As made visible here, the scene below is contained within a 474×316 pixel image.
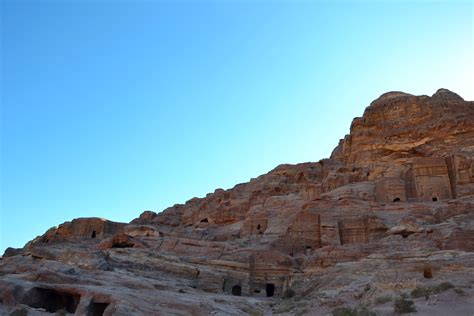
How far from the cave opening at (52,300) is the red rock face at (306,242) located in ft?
0.15

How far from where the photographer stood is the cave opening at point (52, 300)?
19.8 meters

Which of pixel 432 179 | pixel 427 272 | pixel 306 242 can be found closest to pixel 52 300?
pixel 427 272

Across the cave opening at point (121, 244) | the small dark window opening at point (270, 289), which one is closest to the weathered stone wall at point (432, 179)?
the small dark window opening at point (270, 289)

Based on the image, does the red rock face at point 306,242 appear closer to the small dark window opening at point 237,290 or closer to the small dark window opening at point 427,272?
the small dark window opening at point 427,272

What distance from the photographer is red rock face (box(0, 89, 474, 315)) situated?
20.2 m

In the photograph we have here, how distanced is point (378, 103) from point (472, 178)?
22455mm

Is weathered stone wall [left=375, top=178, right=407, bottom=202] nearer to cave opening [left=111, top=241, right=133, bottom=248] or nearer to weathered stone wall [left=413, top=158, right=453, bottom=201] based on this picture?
weathered stone wall [left=413, top=158, right=453, bottom=201]

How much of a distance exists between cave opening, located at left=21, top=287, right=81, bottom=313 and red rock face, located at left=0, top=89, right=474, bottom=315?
0.05 meters

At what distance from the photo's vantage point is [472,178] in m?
39.9

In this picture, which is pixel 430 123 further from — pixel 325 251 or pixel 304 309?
pixel 304 309

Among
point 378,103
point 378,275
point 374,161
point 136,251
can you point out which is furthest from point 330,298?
point 378,103

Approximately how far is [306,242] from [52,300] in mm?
18810

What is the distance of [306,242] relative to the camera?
34375 millimetres

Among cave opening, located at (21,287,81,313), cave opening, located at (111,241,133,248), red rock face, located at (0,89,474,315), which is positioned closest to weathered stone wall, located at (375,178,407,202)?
red rock face, located at (0,89,474,315)
